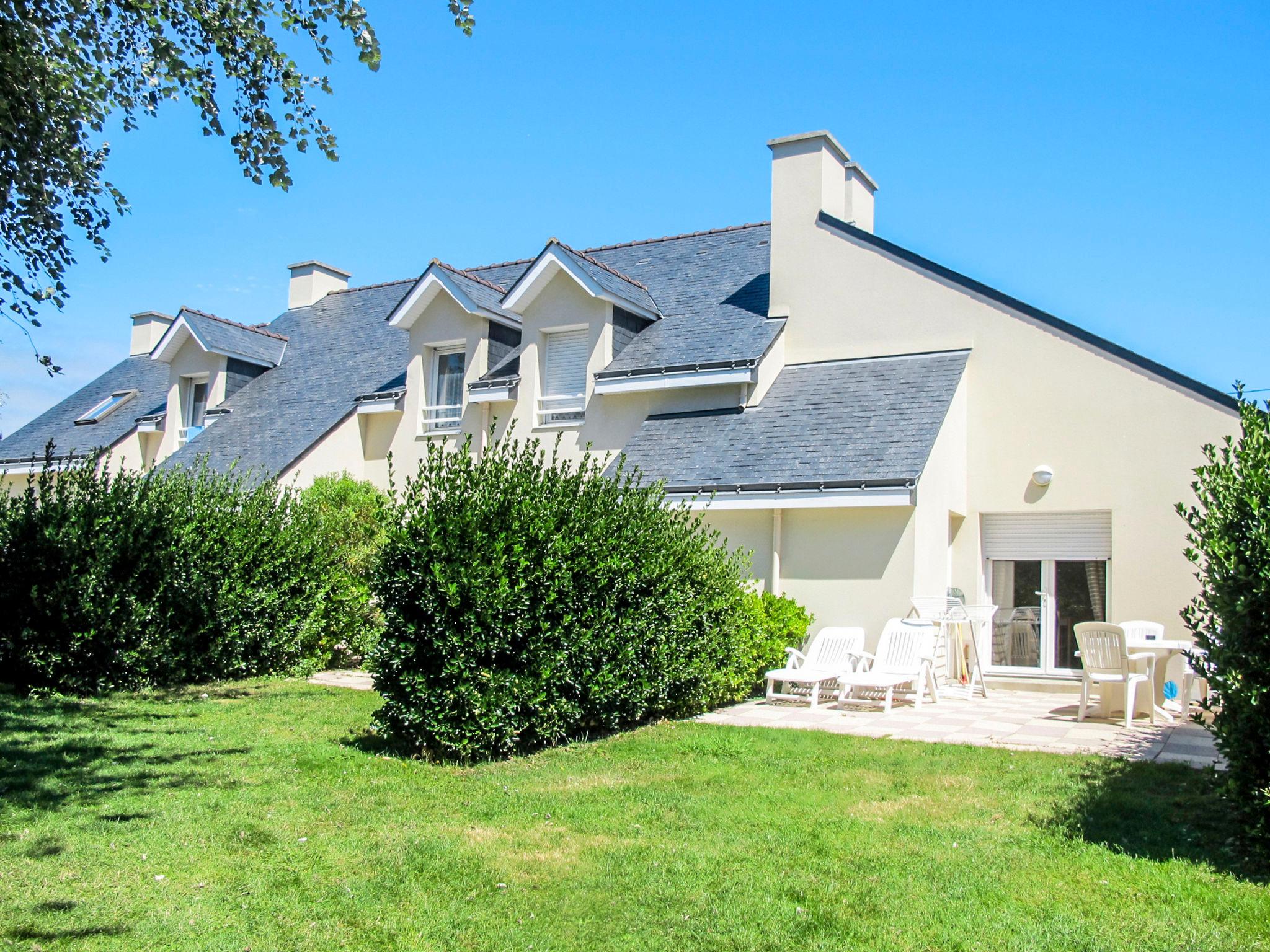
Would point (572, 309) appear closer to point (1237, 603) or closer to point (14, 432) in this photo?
point (1237, 603)

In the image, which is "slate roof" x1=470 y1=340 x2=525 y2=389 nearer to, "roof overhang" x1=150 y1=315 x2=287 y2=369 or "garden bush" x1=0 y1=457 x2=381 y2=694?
"garden bush" x1=0 y1=457 x2=381 y2=694

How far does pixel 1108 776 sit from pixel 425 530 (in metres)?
6.75

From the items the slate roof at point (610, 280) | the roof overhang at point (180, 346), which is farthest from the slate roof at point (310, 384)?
the slate roof at point (610, 280)

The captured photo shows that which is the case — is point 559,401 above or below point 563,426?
above

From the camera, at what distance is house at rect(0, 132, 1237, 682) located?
50.4 ft

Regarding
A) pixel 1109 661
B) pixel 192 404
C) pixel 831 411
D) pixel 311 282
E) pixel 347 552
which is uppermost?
pixel 311 282

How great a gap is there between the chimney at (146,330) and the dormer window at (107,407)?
302cm

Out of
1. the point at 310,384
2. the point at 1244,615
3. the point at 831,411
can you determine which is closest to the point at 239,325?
the point at 310,384

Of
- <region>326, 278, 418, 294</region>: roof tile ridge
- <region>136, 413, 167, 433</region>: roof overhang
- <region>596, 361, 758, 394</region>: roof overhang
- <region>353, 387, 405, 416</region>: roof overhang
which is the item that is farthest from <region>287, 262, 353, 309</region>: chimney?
<region>596, 361, 758, 394</region>: roof overhang

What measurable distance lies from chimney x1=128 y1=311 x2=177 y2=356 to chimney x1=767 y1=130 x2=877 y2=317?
23.1 m

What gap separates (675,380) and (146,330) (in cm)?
2314

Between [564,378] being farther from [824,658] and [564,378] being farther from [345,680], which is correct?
[824,658]

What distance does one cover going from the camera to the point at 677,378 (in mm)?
18094

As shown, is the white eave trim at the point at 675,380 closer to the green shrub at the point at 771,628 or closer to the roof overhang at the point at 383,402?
the green shrub at the point at 771,628
